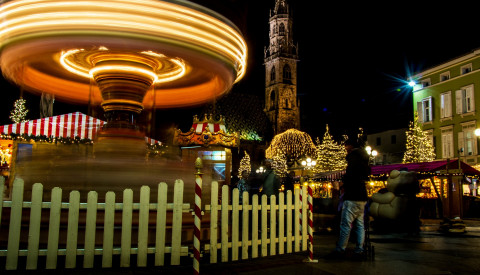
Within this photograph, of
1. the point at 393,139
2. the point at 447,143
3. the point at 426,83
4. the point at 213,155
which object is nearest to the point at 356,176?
the point at 213,155

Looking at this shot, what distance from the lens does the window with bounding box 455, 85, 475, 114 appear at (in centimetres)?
3170

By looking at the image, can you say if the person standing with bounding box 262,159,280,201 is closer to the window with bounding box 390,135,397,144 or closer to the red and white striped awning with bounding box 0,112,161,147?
the red and white striped awning with bounding box 0,112,161,147

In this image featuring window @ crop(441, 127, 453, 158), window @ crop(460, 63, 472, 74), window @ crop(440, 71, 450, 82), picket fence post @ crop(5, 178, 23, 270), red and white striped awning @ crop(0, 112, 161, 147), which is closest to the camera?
picket fence post @ crop(5, 178, 23, 270)

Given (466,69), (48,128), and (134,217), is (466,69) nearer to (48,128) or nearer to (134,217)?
(48,128)

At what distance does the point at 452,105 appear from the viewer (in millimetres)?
33750

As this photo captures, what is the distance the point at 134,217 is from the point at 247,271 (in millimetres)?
1752

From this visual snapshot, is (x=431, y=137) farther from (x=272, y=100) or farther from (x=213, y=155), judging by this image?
(x=272, y=100)

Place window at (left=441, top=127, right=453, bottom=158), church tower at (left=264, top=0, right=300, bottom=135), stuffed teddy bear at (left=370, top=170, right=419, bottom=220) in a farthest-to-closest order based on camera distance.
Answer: church tower at (left=264, top=0, right=300, bottom=135)
window at (left=441, top=127, right=453, bottom=158)
stuffed teddy bear at (left=370, top=170, right=419, bottom=220)

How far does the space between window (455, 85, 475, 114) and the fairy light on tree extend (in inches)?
867

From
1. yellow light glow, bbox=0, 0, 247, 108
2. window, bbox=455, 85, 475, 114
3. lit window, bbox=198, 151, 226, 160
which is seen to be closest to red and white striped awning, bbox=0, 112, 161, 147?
lit window, bbox=198, 151, 226, 160

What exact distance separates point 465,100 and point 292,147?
80.2 ft

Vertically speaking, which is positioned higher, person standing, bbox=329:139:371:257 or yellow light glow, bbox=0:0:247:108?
yellow light glow, bbox=0:0:247:108

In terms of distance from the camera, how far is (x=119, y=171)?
7281 millimetres

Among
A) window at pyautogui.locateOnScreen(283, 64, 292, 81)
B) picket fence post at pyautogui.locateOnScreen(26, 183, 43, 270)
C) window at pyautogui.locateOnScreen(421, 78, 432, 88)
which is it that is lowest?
picket fence post at pyautogui.locateOnScreen(26, 183, 43, 270)
